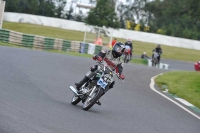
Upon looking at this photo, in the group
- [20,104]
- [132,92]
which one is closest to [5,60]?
[132,92]

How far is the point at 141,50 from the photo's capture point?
181 ft

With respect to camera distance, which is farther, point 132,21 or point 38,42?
point 132,21

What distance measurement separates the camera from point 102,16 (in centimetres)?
4841

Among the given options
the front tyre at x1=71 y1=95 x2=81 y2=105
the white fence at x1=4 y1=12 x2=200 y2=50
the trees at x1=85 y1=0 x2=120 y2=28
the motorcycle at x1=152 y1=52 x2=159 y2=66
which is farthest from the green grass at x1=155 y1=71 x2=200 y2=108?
the white fence at x1=4 y1=12 x2=200 y2=50

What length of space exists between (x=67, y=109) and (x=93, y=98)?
2.16 ft

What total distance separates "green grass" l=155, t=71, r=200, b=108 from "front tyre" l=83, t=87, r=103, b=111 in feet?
15.9

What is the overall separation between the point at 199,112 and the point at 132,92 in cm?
270

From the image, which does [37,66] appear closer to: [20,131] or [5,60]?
[5,60]

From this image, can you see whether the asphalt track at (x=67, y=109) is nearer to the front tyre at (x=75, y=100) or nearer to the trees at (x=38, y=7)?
the front tyre at (x=75, y=100)

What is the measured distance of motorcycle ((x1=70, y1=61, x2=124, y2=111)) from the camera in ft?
36.0

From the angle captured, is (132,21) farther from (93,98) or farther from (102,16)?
(93,98)

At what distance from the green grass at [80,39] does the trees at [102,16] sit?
5.36 meters

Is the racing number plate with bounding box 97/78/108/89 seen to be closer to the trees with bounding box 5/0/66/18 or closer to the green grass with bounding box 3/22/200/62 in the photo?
the green grass with bounding box 3/22/200/62

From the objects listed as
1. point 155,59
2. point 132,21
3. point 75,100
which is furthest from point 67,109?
point 132,21
